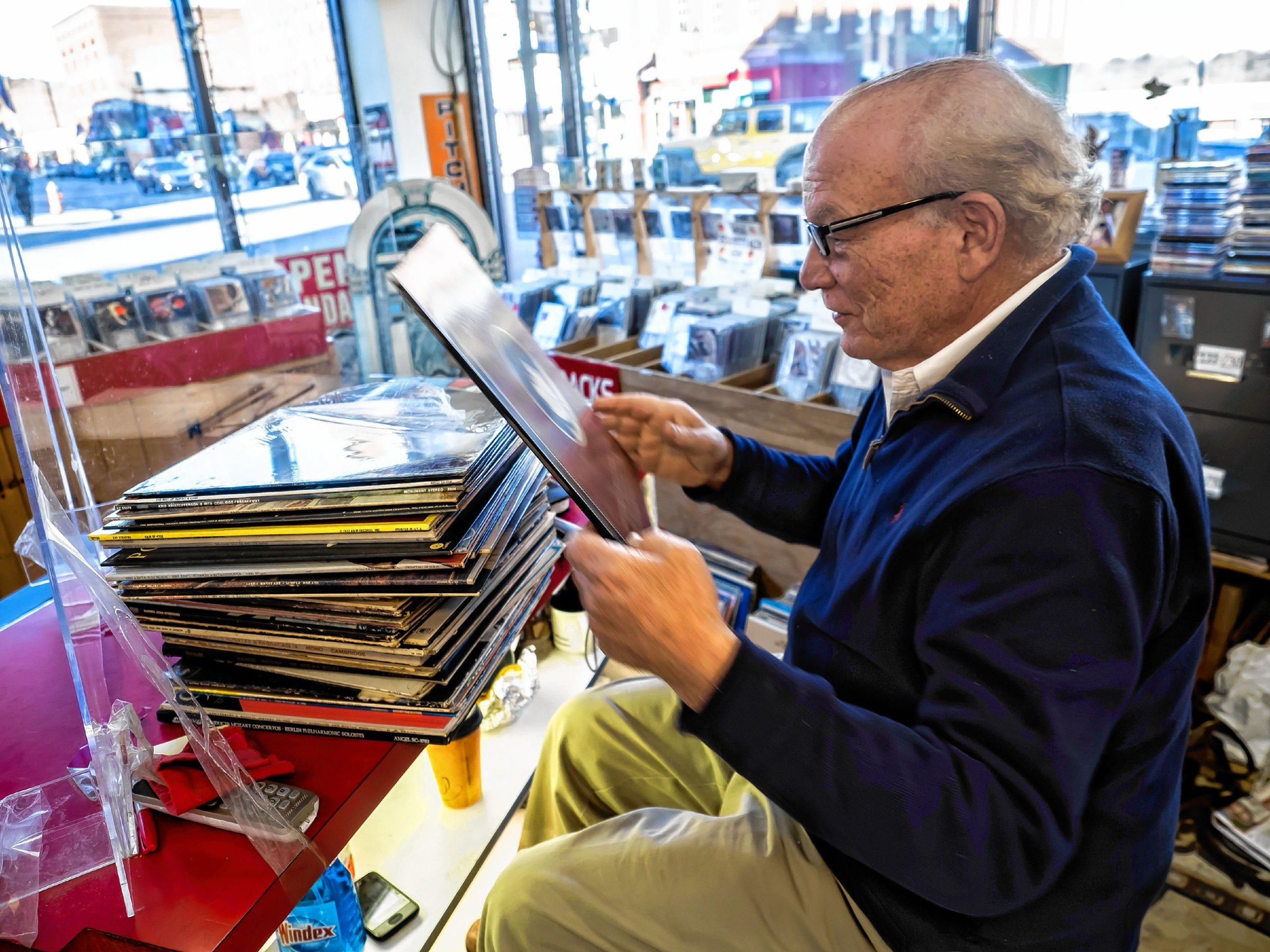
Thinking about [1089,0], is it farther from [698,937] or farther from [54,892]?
[54,892]

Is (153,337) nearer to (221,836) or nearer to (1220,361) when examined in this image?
(221,836)

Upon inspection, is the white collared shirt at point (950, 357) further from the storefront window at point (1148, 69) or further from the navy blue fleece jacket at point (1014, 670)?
the storefront window at point (1148, 69)

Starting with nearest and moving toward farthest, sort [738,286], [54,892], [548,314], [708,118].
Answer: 1. [54,892]
2. [738,286]
3. [548,314]
4. [708,118]

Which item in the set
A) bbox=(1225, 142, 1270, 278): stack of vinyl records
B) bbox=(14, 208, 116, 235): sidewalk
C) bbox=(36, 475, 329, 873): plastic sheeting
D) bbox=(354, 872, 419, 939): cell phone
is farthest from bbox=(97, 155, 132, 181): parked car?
bbox=(1225, 142, 1270, 278): stack of vinyl records

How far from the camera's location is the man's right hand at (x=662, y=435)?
1449 mm

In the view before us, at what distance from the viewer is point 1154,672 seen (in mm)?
935

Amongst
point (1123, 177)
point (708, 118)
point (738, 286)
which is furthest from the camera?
point (708, 118)

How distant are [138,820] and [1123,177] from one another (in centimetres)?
271

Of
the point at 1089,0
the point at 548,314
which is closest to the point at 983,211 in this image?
the point at 1089,0

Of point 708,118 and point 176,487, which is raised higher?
point 708,118

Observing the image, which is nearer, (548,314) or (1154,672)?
(1154,672)

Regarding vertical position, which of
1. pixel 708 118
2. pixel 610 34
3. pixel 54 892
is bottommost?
pixel 54 892

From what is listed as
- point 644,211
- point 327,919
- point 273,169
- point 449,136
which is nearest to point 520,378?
point 327,919

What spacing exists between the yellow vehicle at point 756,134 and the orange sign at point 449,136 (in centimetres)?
133
